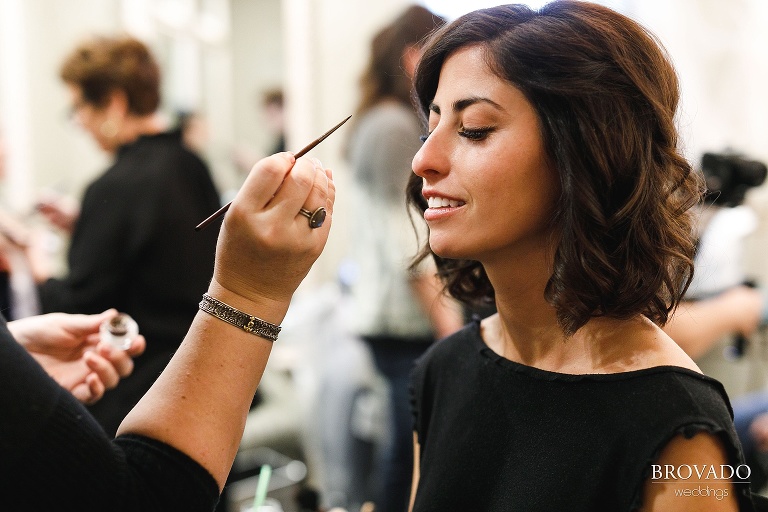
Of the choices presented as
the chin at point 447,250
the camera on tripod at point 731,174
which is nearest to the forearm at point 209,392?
the chin at point 447,250

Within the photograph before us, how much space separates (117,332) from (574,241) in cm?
62

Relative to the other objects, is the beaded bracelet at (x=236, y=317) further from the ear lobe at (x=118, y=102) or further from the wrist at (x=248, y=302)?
the ear lobe at (x=118, y=102)

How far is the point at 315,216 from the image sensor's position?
77 centimetres

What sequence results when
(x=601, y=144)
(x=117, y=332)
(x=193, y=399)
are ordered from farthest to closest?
(x=117, y=332), (x=601, y=144), (x=193, y=399)

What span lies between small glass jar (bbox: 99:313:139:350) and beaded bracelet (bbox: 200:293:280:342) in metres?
0.32

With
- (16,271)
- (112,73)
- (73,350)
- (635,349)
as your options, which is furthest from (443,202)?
(112,73)

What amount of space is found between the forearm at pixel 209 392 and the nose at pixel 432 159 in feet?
0.99

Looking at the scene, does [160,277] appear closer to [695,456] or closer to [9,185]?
[695,456]

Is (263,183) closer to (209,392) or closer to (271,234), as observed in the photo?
(271,234)

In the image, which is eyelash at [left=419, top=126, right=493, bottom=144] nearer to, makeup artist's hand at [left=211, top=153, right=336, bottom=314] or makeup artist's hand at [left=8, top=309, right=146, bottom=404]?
makeup artist's hand at [left=211, top=153, right=336, bottom=314]

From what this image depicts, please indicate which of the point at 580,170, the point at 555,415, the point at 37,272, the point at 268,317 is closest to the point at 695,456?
the point at 555,415

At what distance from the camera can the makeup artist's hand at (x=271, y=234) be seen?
2.44ft

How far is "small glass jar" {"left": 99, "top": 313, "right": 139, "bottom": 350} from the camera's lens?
3.43 feet

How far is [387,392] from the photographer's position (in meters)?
2.16
